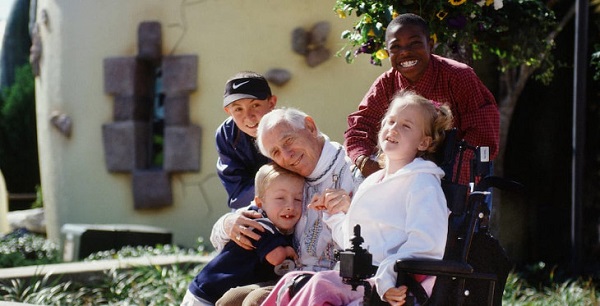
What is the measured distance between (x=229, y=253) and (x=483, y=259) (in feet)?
3.24

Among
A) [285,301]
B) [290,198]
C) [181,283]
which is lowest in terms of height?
[181,283]

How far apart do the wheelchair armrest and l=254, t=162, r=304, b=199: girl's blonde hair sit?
82cm

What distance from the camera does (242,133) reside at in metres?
4.06

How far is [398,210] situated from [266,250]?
620 millimetres

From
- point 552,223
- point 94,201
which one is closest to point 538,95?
point 552,223

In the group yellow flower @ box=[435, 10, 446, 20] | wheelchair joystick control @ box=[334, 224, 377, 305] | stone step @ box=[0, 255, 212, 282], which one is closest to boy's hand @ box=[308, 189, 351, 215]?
wheelchair joystick control @ box=[334, 224, 377, 305]

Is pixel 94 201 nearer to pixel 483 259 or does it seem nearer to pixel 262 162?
pixel 262 162

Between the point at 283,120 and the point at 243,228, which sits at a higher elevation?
the point at 283,120

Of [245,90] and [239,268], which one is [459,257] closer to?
[239,268]

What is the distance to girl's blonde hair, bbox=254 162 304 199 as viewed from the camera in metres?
3.25

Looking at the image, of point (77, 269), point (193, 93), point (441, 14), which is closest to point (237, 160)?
point (441, 14)

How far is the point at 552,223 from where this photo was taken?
798 cm

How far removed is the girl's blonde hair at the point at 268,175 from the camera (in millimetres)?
3254

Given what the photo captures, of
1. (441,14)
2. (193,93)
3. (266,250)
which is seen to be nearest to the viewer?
(266,250)
